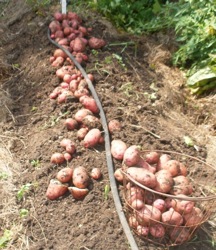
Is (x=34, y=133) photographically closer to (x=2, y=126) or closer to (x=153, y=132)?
(x=2, y=126)

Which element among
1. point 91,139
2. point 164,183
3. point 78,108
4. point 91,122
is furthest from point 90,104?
point 164,183

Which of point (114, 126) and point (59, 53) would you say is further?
point (59, 53)

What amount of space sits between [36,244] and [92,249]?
36 cm

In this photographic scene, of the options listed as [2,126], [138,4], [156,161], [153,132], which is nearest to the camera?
[156,161]

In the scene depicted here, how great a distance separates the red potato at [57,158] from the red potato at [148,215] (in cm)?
75

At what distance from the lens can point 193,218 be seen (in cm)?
245

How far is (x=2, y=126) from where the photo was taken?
11.5 ft

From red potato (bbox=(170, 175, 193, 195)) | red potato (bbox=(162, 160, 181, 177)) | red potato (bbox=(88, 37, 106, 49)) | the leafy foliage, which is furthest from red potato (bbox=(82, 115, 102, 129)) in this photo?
the leafy foliage

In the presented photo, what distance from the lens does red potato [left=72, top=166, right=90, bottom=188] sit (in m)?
2.73

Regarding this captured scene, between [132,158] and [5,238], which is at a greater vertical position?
[132,158]

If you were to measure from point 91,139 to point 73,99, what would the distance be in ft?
1.80

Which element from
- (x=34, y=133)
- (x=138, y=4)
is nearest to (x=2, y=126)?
(x=34, y=133)

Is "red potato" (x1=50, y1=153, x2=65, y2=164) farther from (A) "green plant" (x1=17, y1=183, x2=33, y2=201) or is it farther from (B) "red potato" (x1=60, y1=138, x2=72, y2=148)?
(A) "green plant" (x1=17, y1=183, x2=33, y2=201)

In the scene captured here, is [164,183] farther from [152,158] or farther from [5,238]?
[5,238]
